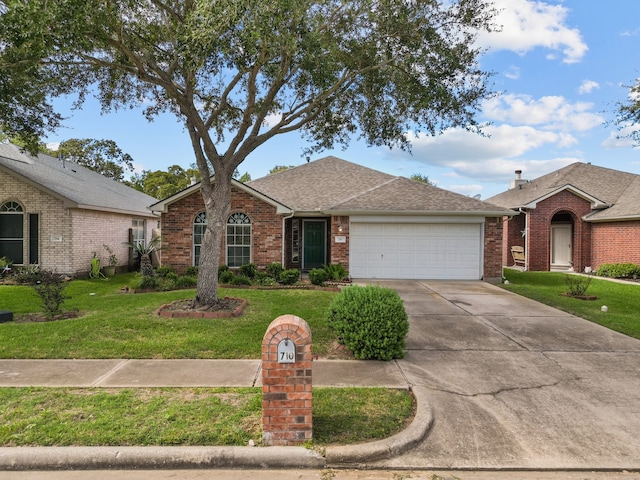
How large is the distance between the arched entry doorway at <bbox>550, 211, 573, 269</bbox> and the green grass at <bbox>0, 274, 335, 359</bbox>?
15.3 meters

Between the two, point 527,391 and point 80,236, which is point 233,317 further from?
point 80,236

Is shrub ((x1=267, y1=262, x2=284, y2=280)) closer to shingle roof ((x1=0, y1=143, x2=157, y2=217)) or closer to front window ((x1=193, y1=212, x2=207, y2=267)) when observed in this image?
front window ((x1=193, y1=212, x2=207, y2=267))

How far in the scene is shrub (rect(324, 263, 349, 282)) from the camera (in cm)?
1338

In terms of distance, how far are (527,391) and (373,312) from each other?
214cm

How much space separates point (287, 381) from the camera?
3.44m

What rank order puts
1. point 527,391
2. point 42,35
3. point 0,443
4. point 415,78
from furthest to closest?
1. point 415,78
2. point 42,35
3. point 527,391
4. point 0,443

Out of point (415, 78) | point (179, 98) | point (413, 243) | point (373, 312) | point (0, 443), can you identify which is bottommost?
point (0, 443)

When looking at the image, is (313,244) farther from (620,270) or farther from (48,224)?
(620,270)

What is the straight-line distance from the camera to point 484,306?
9555 millimetres

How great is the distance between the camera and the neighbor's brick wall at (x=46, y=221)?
13766 millimetres

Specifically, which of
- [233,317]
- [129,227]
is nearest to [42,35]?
[233,317]

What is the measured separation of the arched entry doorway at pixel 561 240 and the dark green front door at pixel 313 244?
12118mm

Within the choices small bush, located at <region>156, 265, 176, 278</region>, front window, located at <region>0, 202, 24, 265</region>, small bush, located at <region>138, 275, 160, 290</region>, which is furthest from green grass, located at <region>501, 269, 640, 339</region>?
front window, located at <region>0, 202, 24, 265</region>

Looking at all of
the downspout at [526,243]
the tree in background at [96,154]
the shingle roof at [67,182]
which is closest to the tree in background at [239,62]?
the shingle roof at [67,182]
